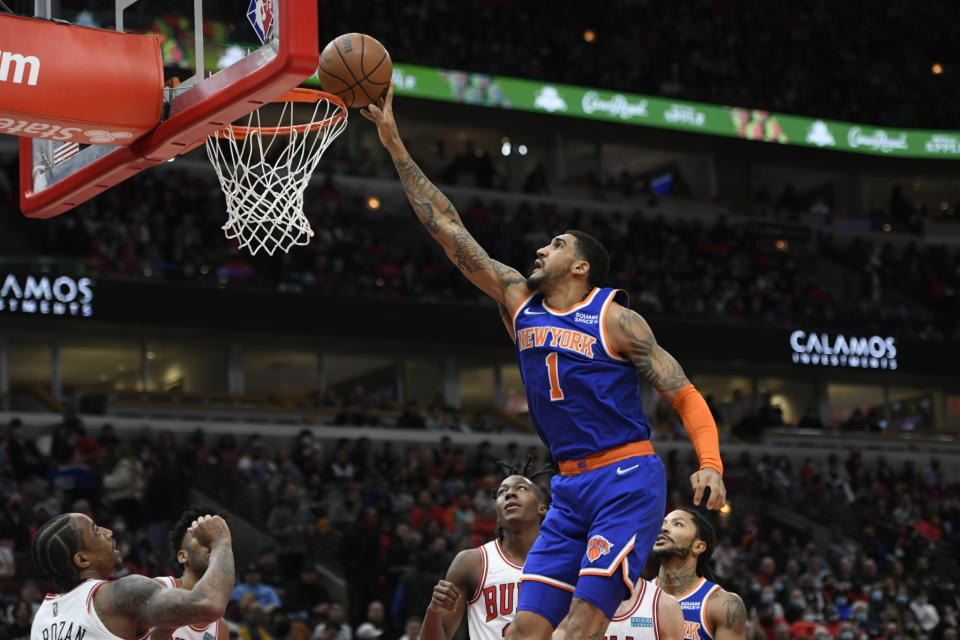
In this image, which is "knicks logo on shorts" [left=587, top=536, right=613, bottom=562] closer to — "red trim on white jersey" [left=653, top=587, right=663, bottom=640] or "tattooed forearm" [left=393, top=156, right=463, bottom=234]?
"red trim on white jersey" [left=653, top=587, right=663, bottom=640]

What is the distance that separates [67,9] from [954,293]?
2865 centimetres

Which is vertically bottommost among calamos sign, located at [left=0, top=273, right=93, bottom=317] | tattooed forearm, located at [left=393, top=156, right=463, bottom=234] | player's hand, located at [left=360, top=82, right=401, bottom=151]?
tattooed forearm, located at [left=393, top=156, right=463, bottom=234]

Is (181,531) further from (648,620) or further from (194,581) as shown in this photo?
(648,620)

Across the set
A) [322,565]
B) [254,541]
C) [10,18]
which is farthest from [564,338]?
[254,541]

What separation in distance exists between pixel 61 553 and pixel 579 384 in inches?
86.0

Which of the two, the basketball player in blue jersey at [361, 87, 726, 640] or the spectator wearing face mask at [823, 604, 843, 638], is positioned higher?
the basketball player in blue jersey at [361, 87, 726, 640]

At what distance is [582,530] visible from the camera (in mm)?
5555

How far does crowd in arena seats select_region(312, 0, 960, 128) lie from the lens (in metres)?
30.8

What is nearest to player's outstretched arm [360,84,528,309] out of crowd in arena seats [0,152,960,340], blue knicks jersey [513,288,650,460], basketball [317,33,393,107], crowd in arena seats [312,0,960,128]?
basketball [317,33,393,107]

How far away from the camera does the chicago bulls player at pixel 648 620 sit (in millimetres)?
6574

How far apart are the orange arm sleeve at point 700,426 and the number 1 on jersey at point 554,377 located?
494 millimetres

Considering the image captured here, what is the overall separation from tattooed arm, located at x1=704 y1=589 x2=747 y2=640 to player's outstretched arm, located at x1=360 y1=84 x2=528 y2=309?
225 cm

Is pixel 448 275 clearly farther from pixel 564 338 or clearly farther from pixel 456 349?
pixel 564 338

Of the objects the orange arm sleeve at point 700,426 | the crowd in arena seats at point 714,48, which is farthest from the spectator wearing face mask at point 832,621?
the crowd in arena seats at point 714,48
